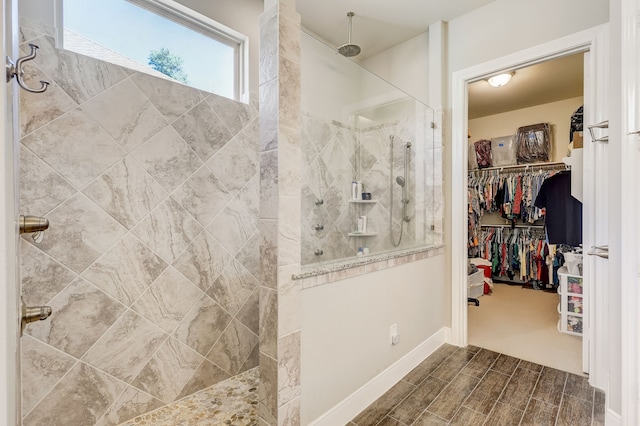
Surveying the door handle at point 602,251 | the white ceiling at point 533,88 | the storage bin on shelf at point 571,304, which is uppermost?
the white ceiling at point 533,88

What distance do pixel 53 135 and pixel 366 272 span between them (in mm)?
1777

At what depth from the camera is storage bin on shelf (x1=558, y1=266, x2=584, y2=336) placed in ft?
8.98

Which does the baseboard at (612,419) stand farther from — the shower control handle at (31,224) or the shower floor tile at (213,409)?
the shower control handle at (31,224)

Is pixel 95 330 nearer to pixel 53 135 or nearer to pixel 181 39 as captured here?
pixel 53 135

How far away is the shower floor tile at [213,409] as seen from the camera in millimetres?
1674

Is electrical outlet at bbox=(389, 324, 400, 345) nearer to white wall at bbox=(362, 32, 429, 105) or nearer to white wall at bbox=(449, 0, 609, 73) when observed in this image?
white wall at bbox=(362, 32, 429, 105)

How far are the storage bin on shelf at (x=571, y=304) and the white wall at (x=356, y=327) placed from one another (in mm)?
1433

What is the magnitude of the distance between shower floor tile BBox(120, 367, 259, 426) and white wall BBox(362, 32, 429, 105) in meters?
2.75

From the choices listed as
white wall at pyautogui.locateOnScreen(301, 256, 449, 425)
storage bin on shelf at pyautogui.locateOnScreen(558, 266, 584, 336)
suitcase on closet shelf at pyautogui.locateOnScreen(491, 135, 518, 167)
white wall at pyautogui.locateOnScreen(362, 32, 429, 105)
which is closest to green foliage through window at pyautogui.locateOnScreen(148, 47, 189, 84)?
white wall at pyautogui.locateOnScreen(301, 256, 449, 425)

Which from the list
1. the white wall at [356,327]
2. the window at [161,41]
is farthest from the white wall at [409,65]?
the white wall at [356,327]

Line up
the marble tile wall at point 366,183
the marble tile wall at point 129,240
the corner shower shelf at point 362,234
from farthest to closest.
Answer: the corner shower shelf at point 362,234 → the marble tile wall at point 366,183 → the marble tile wall at point 129,240

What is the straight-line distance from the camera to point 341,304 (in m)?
1.66

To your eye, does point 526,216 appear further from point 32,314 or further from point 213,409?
point 32,314

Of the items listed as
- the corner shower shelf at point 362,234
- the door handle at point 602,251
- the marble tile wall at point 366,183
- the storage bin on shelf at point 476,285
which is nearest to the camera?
the door handle at point 602,251
